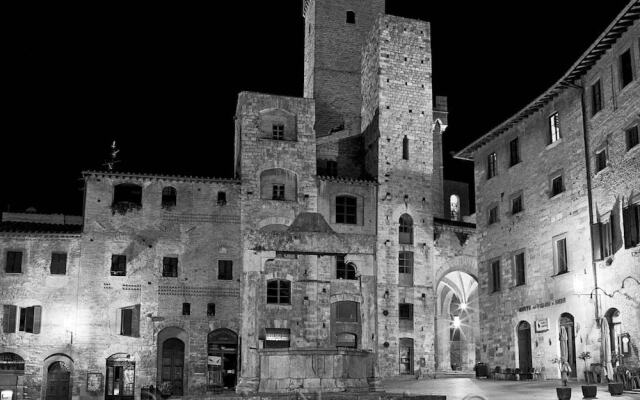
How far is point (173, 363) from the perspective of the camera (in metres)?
37.7

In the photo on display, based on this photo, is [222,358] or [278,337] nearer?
[222,358]

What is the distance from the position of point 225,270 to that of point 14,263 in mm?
9741

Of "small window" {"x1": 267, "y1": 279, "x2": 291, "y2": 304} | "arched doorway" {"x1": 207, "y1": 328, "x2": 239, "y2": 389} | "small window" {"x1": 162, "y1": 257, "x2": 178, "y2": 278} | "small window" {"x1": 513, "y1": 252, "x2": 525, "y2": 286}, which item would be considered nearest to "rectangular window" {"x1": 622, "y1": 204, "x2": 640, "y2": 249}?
"small window" {"x1": 513, "y1": 252, "x2": 525, "y2": 286}

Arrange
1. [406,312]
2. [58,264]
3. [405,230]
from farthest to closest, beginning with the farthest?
[405,230]
[406,312]
[58,264]

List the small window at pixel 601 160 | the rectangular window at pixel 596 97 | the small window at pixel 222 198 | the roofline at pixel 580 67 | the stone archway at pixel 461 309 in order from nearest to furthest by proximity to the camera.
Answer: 1. the roofline at pixel 580 67
2. the small window at pixel 601 160
3. the rectangular window at pixel 596 97
4. the small window at pixel 222 198
5. the stone archway at pixel 461 309

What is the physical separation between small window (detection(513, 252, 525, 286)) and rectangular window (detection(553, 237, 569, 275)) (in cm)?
259

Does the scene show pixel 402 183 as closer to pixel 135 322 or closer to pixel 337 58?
pixel 337 58

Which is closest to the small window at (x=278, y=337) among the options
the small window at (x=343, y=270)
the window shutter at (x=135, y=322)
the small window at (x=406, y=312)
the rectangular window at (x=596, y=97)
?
the small window at (x=343, y=270)

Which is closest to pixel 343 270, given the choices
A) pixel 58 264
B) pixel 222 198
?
pixel 222 198

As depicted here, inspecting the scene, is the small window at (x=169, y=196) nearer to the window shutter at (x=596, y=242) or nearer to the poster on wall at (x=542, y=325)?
the poster on wall at (x=542, y=325)

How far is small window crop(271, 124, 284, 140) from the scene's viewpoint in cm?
4125

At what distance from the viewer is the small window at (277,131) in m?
41.2

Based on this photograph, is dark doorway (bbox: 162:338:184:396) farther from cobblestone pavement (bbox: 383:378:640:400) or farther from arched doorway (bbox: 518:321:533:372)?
arched doorway (bbox: 518:321:533:372)

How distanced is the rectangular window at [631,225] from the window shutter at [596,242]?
5.47 feet
